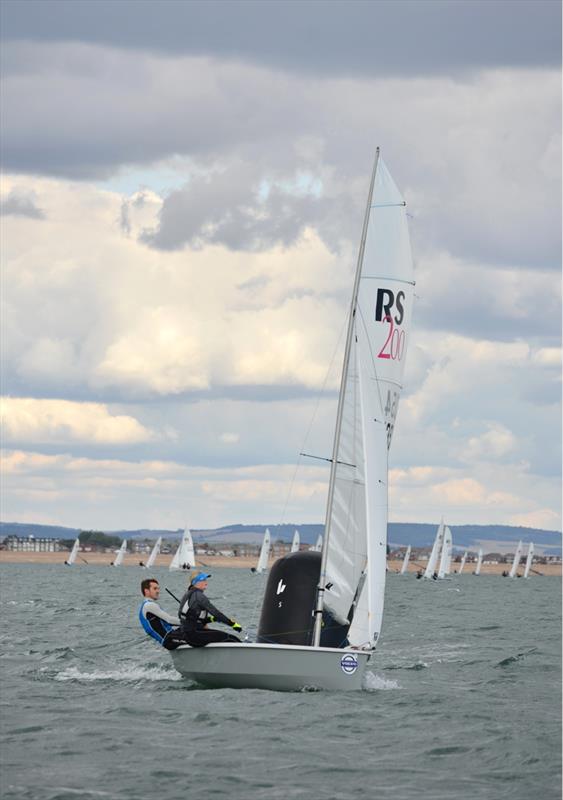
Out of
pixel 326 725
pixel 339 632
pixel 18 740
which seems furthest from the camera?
pixel 339 632

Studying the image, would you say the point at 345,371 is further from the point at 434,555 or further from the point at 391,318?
the point at 434,555

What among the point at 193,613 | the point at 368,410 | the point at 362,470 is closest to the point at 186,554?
the point at 362,470

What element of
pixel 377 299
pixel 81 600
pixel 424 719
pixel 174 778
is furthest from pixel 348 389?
pixel 81 600

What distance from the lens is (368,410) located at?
78.6 ft

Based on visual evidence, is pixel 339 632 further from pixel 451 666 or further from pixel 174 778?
pixel 174 778

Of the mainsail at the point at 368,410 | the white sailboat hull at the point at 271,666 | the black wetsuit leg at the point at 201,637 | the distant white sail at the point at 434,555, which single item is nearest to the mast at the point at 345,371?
the mainsail at the point at 368,410

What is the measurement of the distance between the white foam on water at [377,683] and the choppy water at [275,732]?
0.24ft

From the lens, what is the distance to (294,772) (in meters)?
16.2

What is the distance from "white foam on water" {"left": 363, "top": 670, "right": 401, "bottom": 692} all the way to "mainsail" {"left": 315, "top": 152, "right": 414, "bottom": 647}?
0.99 metres

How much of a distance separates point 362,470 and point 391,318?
8.77ft

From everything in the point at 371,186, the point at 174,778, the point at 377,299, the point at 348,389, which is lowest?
the point at 174,778

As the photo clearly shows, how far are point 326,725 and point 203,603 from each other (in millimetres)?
3684

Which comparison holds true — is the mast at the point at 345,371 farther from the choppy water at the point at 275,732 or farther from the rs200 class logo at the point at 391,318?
the choppy water at the point at 275,732

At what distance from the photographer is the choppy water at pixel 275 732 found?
15586mm
